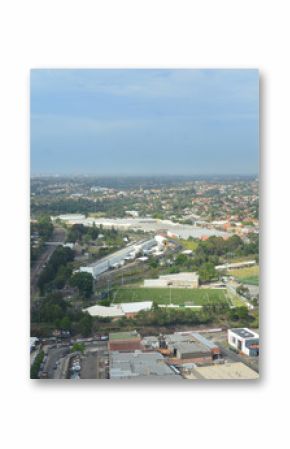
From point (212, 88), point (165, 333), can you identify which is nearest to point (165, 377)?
point (165, 333)

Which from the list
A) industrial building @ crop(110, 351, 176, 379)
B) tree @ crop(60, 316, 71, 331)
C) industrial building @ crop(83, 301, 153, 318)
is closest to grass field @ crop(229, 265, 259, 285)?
industrial building @ crop(83, 301, 153, 318)

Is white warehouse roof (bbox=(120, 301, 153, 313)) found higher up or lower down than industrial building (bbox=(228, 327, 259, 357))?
higher up

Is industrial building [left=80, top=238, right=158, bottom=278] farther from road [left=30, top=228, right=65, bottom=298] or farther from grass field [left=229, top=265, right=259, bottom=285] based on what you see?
grass field [left=229, top=265, right=259, bottom=285]
